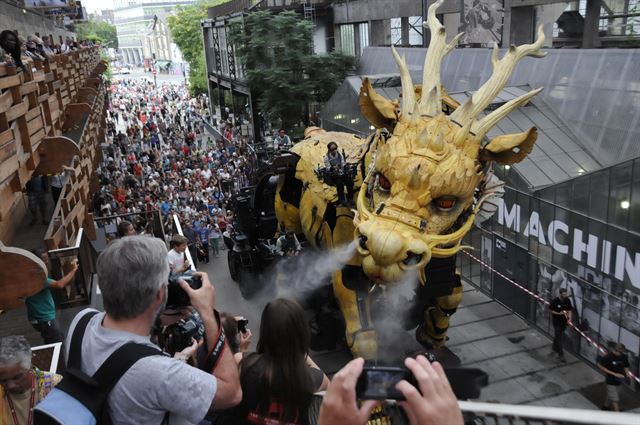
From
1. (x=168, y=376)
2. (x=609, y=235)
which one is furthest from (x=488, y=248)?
(x=168, y=376)

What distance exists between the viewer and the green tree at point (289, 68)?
81.9 feet

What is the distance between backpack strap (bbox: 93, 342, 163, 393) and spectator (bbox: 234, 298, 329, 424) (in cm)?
59

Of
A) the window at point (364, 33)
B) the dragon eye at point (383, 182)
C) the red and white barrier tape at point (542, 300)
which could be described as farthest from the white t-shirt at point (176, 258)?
the window at point (364, 33)

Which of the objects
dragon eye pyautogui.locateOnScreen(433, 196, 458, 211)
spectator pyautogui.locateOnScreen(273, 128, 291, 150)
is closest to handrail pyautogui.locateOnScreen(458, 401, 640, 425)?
dragon eye pyautogui.locateOnScreen(433, 196, 458, 211)

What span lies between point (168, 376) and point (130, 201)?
15.9 m

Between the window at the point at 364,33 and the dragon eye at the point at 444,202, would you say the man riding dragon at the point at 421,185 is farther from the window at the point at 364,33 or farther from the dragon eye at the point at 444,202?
the window at the point at 364,33

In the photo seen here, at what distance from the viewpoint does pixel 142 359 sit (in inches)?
86.5

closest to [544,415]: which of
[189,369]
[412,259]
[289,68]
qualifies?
[189,369]

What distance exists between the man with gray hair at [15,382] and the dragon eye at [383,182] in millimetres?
3707

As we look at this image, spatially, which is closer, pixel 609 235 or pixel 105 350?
pixel 105 350

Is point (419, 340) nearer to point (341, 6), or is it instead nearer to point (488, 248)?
point (488, 248)

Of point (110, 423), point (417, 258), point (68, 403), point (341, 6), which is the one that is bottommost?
point (417, 258)

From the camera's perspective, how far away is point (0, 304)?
4.94 meters

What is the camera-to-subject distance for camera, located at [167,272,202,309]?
2709 mm
